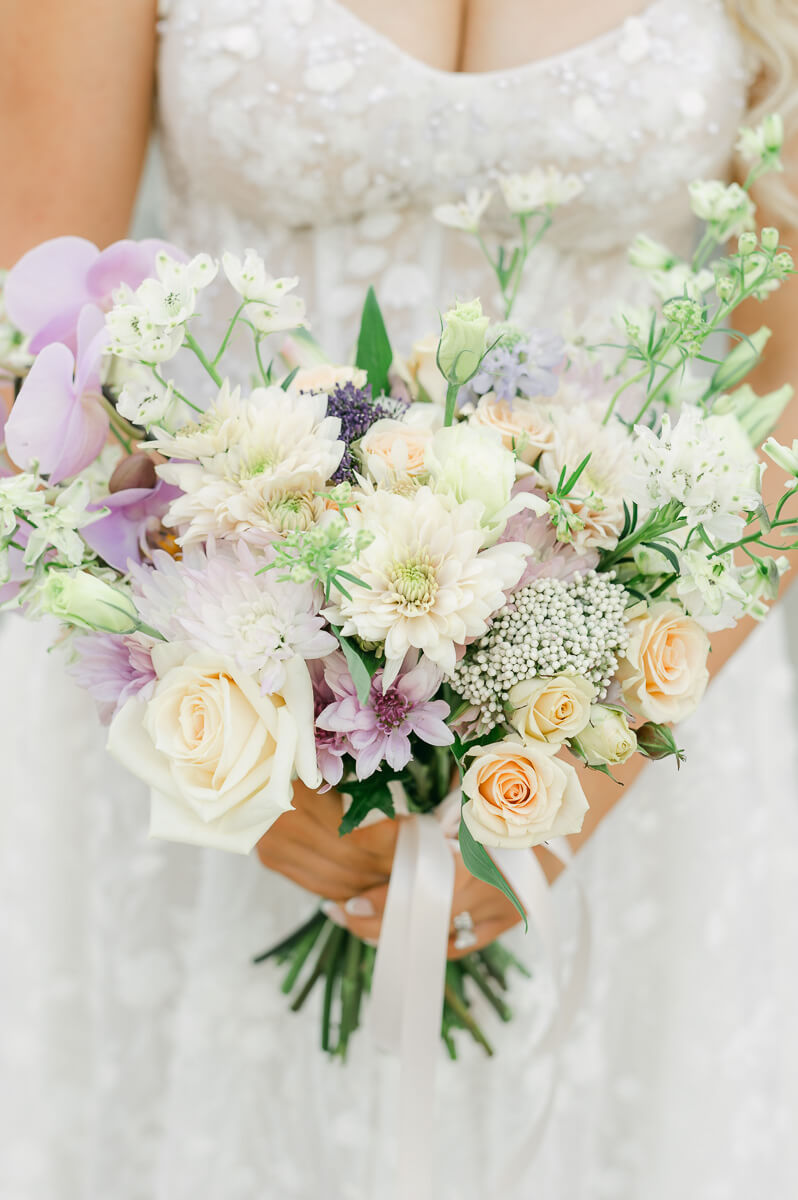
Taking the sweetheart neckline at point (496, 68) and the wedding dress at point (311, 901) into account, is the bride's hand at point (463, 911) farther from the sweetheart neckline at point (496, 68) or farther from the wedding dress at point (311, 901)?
the sweetheart neckline at point (496, 68)

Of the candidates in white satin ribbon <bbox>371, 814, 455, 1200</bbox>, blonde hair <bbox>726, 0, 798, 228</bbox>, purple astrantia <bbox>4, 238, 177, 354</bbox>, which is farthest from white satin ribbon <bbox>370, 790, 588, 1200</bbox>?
blonde hair <bbox>726, 0, 798, 228</bbox>

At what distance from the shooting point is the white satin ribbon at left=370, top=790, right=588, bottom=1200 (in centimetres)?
62

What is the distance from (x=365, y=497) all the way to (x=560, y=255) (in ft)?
1.85

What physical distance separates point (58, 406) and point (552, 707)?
0.30 metres

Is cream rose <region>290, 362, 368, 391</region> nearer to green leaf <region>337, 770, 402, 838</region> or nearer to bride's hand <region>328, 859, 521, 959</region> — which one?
green leaf <region>337, 770, 402, 838</region>

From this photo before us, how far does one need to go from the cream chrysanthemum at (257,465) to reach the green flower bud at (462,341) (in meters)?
0.06

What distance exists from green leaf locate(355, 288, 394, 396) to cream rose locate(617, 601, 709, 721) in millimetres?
233

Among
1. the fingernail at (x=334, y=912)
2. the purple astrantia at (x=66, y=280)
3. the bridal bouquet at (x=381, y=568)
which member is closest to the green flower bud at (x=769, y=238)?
the bridal bouquet at (x=381, y=568)

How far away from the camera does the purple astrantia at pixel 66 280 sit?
54 centimetres

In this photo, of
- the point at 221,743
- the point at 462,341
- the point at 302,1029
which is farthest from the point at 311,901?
the point at 462,341

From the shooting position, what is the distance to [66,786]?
0.89 meters

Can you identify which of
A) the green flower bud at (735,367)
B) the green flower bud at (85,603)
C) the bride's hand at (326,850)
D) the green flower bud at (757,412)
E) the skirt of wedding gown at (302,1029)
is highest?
the green flower bud at (735,367)

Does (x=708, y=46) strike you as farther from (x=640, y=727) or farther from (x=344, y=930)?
(x=344, y=930)

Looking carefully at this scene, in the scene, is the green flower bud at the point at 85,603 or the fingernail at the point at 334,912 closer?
the green flower bud at the point at 85,603
